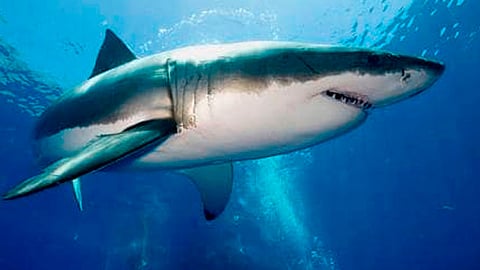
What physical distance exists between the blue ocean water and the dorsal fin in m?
8.08

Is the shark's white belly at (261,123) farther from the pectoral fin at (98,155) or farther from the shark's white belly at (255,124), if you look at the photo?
the pectoral fin at (98,155)

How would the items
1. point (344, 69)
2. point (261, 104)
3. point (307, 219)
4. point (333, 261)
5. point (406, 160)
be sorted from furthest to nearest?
1. point (333, 261)
2. point (307, 219)
3. point (406, 160)
4. point (261, 104)
5. point (344, 69)

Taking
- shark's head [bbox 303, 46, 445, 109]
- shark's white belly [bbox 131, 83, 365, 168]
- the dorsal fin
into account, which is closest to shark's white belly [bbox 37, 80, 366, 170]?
shark's white belly [bbox 131, 83, 365, 168]

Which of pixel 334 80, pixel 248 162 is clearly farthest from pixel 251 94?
pixel 248 162

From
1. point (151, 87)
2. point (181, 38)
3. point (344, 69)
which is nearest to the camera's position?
point (344, 69)

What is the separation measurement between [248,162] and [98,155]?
21.3 meters

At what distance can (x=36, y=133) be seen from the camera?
570cm

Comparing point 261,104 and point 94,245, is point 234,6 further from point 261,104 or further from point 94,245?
point 94,245

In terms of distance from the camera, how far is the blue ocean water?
15414 mm

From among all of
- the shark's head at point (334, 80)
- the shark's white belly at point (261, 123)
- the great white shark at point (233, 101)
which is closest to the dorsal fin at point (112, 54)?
the great white shark at point (233, 101)

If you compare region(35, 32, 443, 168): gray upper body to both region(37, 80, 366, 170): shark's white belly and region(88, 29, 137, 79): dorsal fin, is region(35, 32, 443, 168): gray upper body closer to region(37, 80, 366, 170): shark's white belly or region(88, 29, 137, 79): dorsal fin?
region(37, 80, 366, 170): shark's white belly

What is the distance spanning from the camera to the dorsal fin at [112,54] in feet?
17.4

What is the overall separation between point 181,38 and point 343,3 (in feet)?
23.0

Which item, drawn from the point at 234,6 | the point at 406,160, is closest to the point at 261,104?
the point at 234,6
